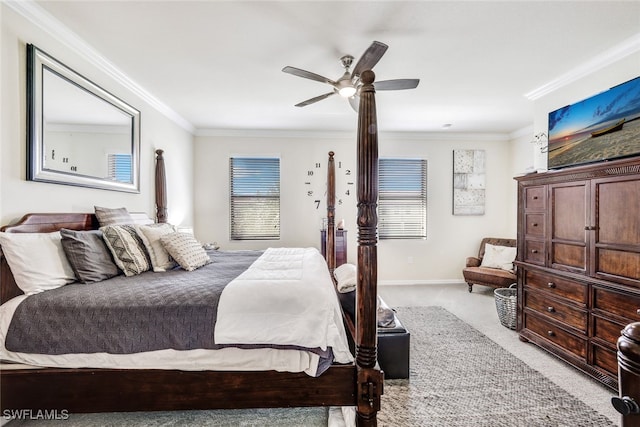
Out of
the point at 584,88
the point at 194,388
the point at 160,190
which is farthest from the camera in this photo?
the point at 160,190

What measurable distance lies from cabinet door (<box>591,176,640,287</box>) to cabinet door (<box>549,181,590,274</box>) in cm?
9

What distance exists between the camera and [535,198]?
284 centimetres

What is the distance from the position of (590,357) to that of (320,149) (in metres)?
4.11

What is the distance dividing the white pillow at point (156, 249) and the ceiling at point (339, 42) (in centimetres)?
148

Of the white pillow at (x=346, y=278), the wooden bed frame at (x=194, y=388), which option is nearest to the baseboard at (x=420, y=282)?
the white pillow at (x=346, y=278)

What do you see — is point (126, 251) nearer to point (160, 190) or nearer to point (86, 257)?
point (86, 257)

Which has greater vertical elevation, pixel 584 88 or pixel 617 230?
pixel 584 88

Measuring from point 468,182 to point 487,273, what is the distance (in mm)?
1636

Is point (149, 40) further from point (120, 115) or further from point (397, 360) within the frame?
point (397, 360)

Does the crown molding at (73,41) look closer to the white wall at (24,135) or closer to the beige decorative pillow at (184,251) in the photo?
the white wall at (24,135)

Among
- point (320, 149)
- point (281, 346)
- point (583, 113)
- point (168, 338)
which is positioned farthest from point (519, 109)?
point (168, 338)

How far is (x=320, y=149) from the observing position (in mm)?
5094

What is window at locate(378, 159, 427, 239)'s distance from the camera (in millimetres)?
5219

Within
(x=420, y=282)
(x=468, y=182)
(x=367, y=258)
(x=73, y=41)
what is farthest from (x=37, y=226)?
(x=468, y=182)
